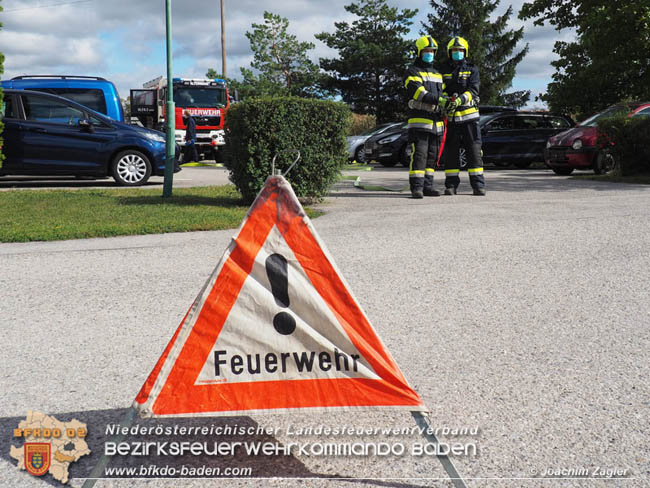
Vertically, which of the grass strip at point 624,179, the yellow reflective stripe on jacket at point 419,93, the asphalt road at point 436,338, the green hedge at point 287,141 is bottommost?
the asphalt road at point 436,338

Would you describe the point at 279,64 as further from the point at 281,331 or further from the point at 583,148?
the point at 281,331

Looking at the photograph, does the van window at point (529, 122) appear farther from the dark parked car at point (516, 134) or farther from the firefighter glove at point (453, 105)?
the firefighter glove at point (453, 105)

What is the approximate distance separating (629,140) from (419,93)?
636 cm

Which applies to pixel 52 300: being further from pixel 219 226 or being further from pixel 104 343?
pixel 219 226

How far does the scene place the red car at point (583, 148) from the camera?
16516mm

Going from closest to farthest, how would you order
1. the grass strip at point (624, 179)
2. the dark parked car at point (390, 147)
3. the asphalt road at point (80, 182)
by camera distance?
the grass strip at point (624, 179) → the asphalt road at point (80, 182) → the dark parked car at point (390, 147)

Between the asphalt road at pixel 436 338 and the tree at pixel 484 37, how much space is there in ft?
132

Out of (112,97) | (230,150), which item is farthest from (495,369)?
(112,97)

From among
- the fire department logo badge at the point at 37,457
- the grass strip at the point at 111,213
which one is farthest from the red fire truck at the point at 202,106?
the fire department logo badge at the point at 37,457

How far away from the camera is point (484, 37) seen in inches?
1882

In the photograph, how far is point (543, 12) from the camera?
22.0m

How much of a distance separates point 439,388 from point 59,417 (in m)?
1.74

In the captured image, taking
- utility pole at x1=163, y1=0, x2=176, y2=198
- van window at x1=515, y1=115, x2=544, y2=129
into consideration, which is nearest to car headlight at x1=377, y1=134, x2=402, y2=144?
van window at x1=515, y1=115, x2=544, y2=129

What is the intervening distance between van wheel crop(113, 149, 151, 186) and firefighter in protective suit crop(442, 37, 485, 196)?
6.50 m
